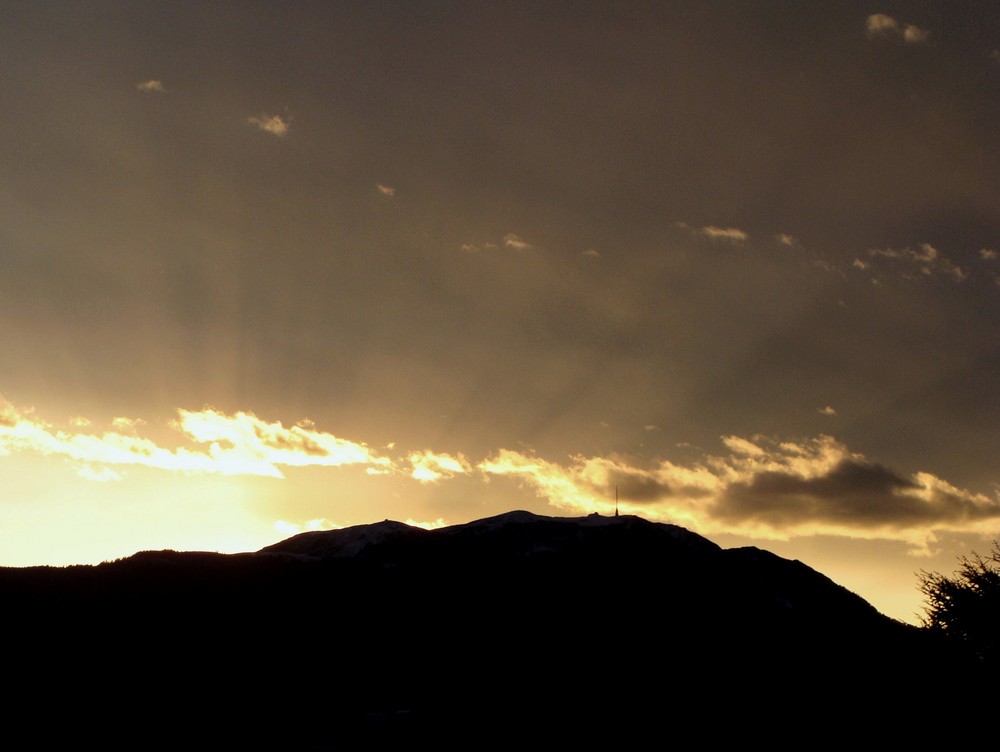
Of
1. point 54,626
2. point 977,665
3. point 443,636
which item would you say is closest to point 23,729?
point 54,626

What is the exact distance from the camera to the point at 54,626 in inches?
2297

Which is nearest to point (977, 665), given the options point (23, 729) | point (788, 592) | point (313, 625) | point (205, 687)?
point (788, 592)

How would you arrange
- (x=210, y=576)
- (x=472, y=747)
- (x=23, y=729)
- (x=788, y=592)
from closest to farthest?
(x=23, y=729)
(x=472, y=747)
(x=210, y=576)
(x=788, y=592)

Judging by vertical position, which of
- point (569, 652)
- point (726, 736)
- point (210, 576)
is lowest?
point (726, 736)

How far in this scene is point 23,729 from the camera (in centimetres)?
4250

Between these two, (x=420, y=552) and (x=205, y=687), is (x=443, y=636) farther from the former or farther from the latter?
(x=205, y=687)

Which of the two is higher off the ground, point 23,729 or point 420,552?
point 420,552

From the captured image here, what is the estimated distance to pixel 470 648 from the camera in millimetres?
68375

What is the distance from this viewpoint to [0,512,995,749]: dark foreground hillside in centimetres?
4956

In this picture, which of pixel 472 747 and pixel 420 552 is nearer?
pixel 472 747

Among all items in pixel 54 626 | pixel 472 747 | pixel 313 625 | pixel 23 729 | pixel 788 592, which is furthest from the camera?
pixel 788 592

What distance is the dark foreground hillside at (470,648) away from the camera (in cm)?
4956

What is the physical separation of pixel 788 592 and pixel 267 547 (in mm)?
54787

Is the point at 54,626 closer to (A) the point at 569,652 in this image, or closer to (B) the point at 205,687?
Result: (B) the point at 205,687
